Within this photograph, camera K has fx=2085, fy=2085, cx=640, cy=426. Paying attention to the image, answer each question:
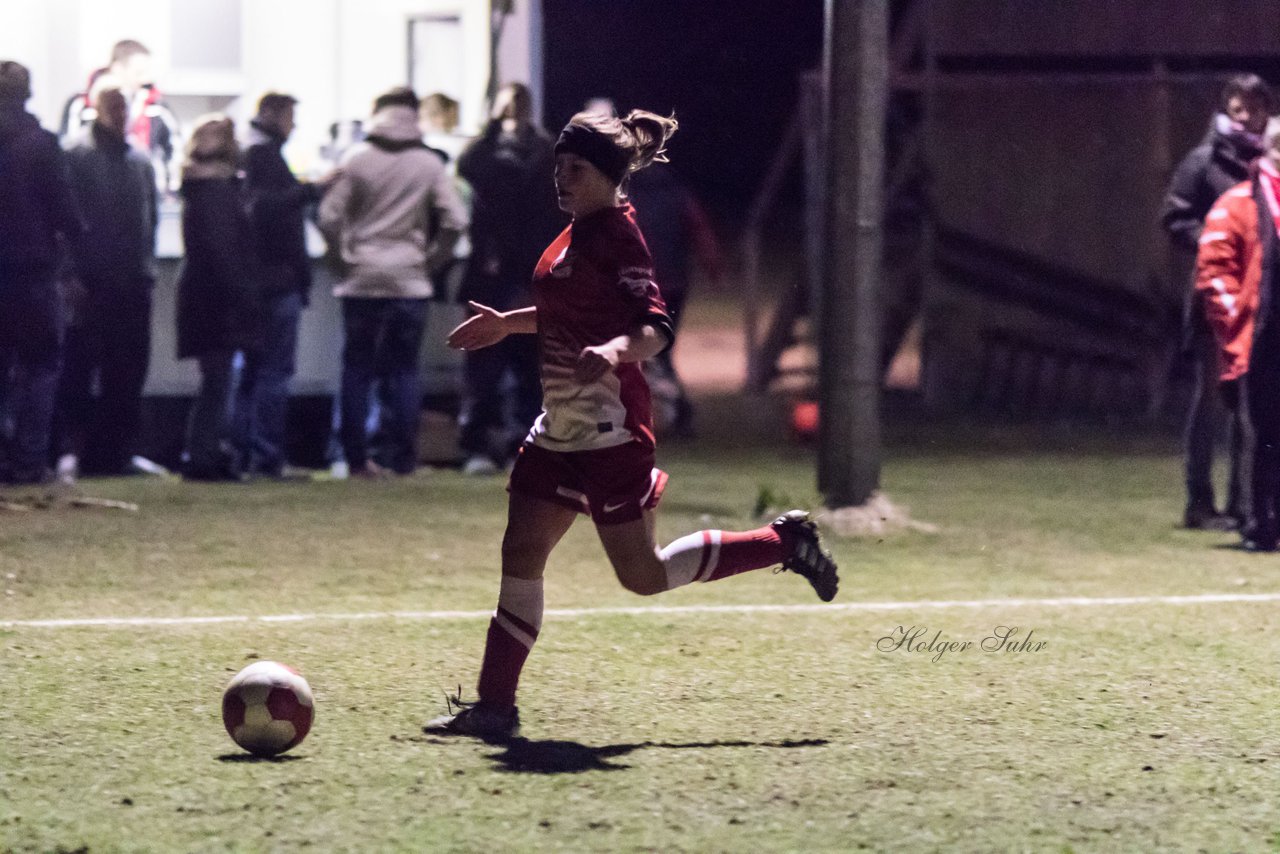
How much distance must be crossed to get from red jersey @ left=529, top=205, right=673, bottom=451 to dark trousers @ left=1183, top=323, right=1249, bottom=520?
17.3ft

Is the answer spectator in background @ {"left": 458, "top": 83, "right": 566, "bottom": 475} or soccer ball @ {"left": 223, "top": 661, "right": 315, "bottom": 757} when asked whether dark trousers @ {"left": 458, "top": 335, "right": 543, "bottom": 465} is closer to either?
spectator in background @ {"left": 458, "top": 83, "right": 566, "bottom": 475}

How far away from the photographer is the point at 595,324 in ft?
19.1

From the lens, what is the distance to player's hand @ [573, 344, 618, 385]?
5.43 meters

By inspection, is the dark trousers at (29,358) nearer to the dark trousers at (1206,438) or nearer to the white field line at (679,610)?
the white field line at (679,610)

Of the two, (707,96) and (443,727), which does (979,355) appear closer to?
(443,727)

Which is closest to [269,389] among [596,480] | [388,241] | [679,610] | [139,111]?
[388,241]

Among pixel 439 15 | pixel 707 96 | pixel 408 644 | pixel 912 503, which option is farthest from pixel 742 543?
pixel 707 96

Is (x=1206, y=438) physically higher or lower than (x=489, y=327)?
lower

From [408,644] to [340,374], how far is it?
575 cm

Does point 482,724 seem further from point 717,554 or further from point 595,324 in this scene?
point 595,324

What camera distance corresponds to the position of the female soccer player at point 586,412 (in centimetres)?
581

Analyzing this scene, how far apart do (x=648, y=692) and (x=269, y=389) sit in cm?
654

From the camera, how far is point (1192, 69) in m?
17.6
